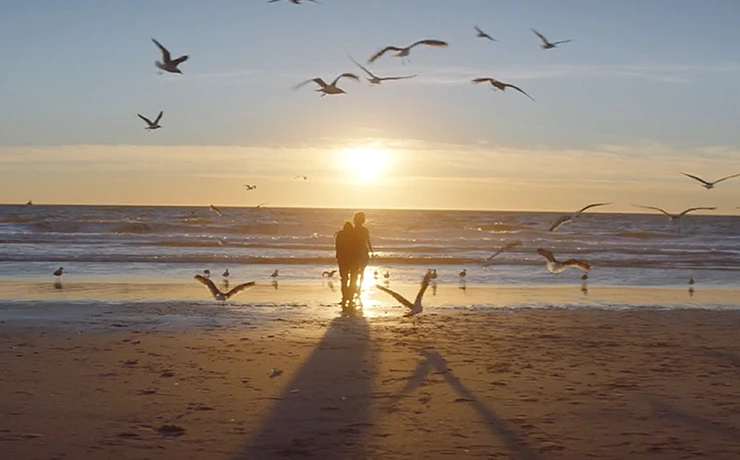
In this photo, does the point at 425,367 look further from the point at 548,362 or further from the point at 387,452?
the point at 387,452

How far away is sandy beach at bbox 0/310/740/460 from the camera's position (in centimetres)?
665

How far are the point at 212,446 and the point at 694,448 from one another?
3.72m

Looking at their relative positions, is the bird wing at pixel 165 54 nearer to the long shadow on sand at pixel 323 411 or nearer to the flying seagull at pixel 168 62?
the flying seagull at pixel 168 62

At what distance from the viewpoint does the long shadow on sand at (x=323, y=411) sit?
21.4 ft

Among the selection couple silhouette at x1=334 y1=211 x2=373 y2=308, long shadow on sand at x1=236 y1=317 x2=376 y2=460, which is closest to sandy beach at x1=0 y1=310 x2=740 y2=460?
long shadow on sand at x1=236 y1=317 x2=376 y2=460

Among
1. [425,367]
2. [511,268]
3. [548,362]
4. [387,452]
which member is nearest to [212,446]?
[387,452]

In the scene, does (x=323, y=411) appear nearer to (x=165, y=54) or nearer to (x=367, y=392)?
(x=367, y=392)

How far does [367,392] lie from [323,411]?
82 cm

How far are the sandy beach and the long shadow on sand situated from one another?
0.02m

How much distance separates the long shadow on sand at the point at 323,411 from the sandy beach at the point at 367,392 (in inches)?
0.9

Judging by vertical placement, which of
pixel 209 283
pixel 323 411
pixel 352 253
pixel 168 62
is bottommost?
pixel 323 411

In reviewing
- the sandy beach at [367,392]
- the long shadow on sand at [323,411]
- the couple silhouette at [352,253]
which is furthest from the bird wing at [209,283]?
the long shadow on sand at [323,411]

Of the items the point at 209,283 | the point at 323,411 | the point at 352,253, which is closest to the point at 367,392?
the point at 323,411

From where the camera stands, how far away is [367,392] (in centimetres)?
841
